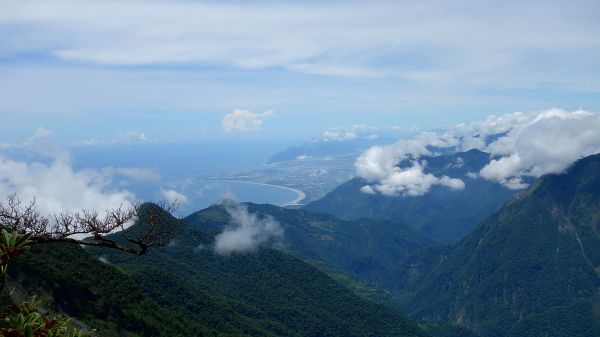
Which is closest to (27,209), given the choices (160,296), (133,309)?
(133,309)

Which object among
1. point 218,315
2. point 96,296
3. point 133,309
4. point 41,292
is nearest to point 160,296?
point 218,315

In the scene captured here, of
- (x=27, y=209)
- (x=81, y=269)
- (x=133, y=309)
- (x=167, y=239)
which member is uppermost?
(x=27, y=209)

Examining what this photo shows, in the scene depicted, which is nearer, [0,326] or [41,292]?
[0,326]

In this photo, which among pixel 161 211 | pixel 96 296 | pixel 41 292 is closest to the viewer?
pixel 161 211

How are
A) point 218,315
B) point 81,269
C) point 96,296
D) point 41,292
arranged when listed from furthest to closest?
point 218,315 < point 81,269 < point 96,296 < point 41,292

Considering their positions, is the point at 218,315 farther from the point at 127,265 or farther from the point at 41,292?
the point at 41,292

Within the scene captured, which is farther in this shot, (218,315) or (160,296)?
(218,315)

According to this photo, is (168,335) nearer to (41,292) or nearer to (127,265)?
(41,292)

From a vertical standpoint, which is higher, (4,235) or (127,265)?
(4,235)

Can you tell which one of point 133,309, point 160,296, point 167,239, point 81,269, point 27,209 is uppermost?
point 27,209
